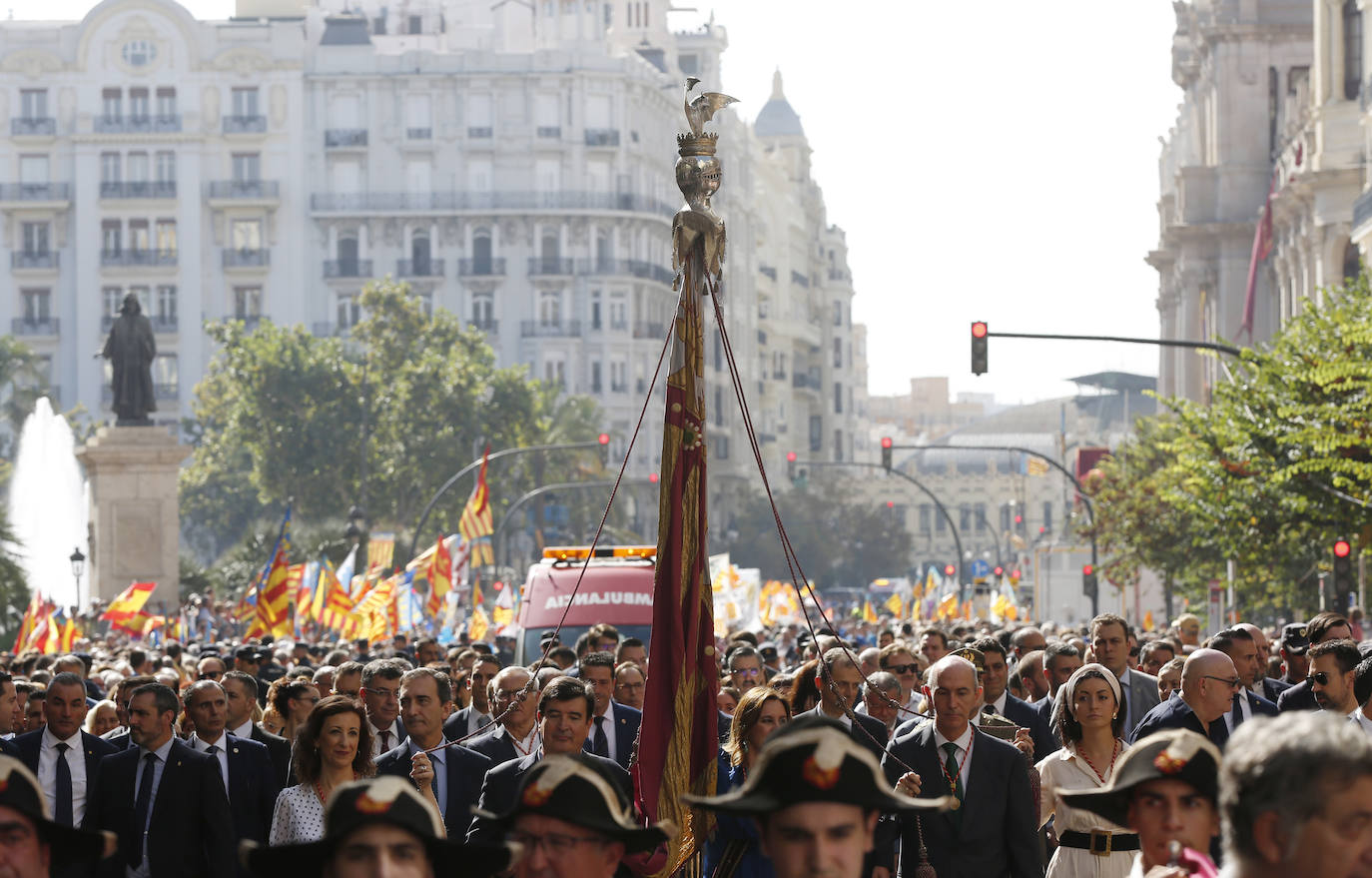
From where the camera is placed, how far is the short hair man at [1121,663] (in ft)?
45.7

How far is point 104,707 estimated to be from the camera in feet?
45.0

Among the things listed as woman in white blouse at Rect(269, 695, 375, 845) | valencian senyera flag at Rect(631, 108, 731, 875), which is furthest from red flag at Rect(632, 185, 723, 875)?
woman in white blouse at Rect(269, 695, 375, 845)

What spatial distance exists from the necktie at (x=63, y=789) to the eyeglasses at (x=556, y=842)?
606 cm

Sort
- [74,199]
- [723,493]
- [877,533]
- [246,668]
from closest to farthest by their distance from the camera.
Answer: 1. [246,668]
2. [74,199]
3. [723,493]
4. [877,533]

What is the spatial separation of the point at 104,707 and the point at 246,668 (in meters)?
3.65

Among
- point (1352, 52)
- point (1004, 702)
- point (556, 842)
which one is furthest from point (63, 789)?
point (1352, 52)

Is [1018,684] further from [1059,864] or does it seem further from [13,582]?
[13,582]

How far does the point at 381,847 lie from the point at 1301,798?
6.23 ft

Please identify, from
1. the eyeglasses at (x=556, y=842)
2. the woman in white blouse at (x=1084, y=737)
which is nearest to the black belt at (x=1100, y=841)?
the woman in white blouse at (x=1084, y=737)

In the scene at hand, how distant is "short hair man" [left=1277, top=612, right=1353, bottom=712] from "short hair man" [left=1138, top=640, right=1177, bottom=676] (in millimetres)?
1790

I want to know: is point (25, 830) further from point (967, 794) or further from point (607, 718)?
point (607, 718)

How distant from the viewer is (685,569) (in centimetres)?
933

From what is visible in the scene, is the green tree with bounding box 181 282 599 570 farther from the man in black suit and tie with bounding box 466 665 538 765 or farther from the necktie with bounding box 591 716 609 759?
the man in black suit and tie with bounding box 466 665 538 765

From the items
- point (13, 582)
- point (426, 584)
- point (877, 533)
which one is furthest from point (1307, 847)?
point (877, 533)
